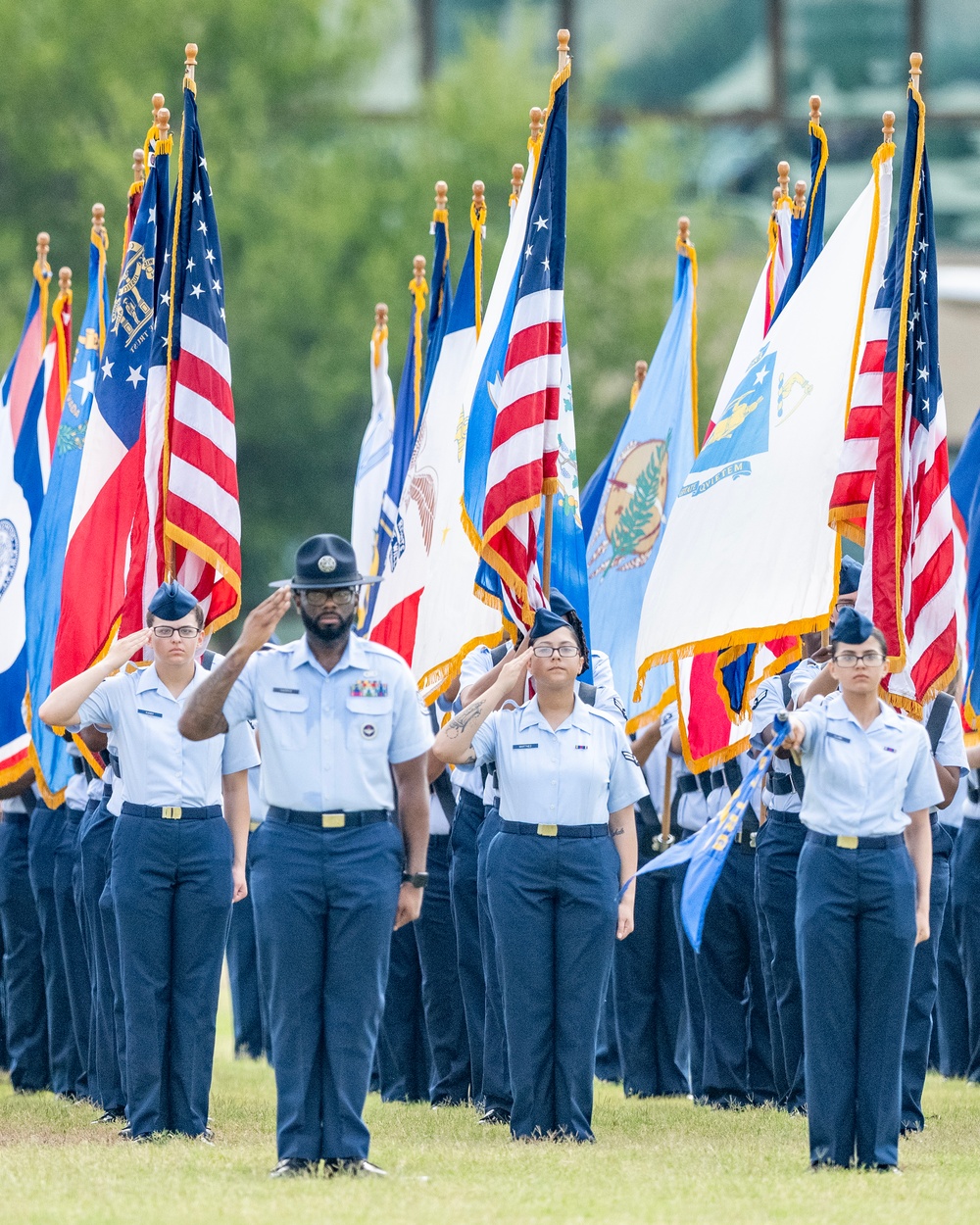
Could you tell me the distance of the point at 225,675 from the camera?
778cm

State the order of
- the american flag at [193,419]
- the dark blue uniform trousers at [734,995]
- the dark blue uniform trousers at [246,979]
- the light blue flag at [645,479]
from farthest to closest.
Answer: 1. the dark blue uniform trousers at [246,979]
2. the light blue flag at [645,479]
3. the dark blue uniform trousers at [734,995]
4. the american flag at [193,419]

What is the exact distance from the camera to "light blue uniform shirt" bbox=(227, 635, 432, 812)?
7910 millimetres

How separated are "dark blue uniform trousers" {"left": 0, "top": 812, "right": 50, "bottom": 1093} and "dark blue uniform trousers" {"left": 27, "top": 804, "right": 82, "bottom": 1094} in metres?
0.26

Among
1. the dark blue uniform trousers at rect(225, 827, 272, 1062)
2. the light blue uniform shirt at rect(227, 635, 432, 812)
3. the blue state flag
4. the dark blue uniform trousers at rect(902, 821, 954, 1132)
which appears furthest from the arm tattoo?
the dark blue uniform trousers at rect(225, 827, 272, 1062)

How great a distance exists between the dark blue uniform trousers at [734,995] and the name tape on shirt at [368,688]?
11.0ft

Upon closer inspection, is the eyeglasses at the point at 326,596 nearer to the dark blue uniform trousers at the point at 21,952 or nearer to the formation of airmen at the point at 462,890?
the formation of airmen at the point at 462,890

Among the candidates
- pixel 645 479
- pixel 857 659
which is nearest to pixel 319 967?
pixel 857 659

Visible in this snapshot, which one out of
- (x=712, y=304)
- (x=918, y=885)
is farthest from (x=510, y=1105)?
(x=712, y=304)

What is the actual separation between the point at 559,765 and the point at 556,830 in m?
0.26

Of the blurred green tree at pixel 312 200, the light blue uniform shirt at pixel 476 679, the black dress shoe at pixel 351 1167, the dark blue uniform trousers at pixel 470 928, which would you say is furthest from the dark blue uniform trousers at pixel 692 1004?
the blurred green tree at pixel 312 200

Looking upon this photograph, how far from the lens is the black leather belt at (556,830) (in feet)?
29.5

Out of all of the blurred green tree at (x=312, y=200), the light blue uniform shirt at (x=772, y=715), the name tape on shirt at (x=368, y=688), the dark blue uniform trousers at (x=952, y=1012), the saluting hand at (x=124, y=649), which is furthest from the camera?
the blurred green tree at (x=312, y=200)

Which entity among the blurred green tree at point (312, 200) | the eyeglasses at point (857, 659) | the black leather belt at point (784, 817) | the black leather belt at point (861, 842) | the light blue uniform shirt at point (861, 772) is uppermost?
the blurred green tree at point (312, 200)

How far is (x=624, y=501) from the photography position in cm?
1270
